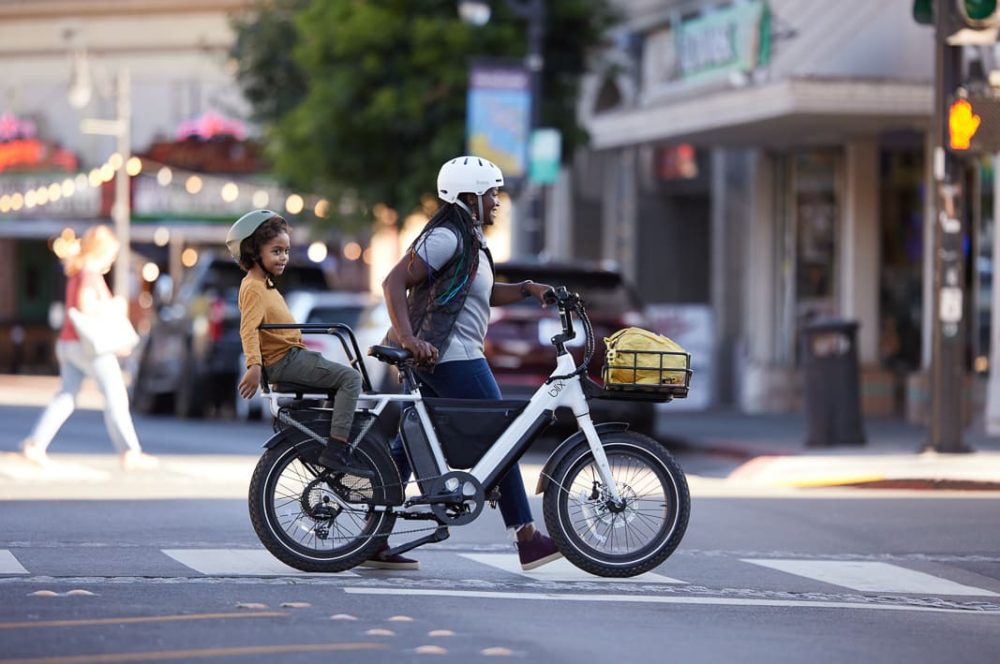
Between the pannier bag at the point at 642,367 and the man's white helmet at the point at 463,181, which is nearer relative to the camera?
the pannier bag at the point at 642,367

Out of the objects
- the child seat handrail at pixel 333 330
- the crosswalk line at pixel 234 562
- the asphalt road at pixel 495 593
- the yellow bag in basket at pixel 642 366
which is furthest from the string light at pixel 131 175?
the yellow bag in basket at pixel 642 366

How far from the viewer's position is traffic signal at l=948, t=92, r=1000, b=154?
15.4m

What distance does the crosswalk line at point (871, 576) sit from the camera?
9367mm

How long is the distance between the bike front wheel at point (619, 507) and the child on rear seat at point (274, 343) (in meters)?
0.88

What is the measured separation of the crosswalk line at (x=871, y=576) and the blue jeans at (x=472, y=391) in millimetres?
1444

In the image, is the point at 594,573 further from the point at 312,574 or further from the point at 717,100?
the point at 717,100

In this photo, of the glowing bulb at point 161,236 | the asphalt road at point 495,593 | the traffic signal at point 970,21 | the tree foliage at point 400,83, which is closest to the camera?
the asphalt road at point 495,593

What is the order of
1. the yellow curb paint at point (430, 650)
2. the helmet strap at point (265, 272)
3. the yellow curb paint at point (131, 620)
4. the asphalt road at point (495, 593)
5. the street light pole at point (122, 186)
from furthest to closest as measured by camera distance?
the street light pole at point (122, 186) < the helmet strap at point (265, 272) < the yellow curb paint at point (131, 620) < the asphalt road at point (495, 593) < the yellow curb paint at point (430, 650)

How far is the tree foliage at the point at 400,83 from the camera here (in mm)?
27547

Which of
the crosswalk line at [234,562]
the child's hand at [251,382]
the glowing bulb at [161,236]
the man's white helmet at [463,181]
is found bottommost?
the crosswalk line at [234,562]

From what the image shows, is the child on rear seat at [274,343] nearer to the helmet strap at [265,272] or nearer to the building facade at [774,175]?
the helmet strap at [265,272]

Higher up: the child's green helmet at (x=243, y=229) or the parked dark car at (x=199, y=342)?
the child's green helmet at (x=243, y=229)

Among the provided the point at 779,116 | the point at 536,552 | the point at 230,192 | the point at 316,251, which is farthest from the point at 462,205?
the point at 316,251

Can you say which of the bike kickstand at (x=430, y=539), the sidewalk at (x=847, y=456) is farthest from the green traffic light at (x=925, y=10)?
the bike kickstand at (x=430, y=539)
